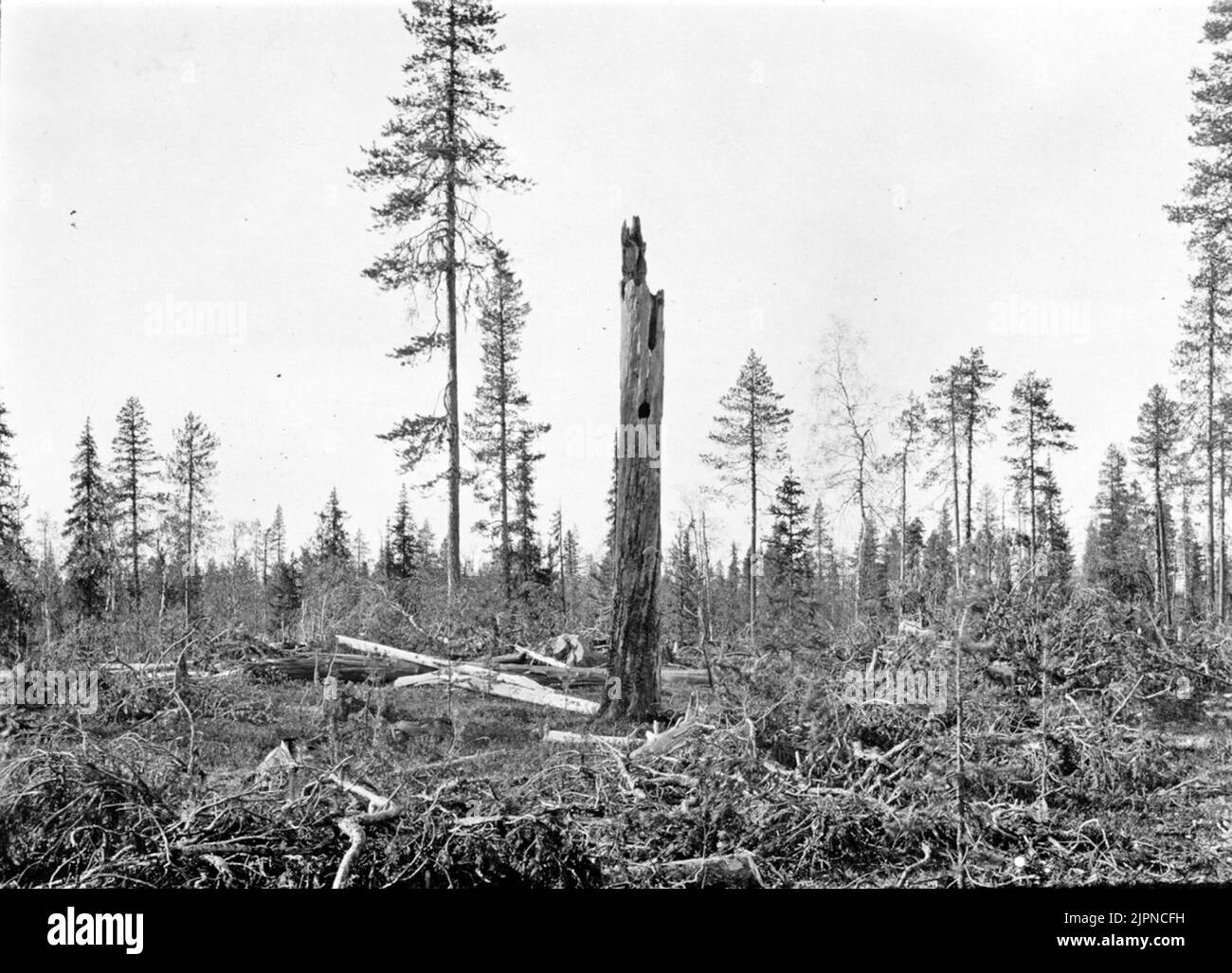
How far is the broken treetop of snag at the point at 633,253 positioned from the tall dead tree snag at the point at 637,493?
1 cm

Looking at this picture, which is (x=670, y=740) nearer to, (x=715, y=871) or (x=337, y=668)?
(x=715, y=871)

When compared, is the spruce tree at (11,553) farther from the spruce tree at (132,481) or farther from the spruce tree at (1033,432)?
the spruce tree at (1033,432)

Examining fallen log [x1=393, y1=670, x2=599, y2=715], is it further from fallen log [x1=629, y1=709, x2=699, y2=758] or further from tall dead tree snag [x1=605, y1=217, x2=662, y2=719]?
fallen log [x1=629, y1=709, x2=699, y2=758]

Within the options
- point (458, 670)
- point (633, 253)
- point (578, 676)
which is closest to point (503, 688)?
point (458, 670)

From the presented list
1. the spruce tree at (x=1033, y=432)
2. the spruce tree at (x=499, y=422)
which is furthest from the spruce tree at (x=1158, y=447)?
the spruce tree at (x=499, y=422)

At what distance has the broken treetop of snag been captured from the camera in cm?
955

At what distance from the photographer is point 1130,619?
1217 centimetres

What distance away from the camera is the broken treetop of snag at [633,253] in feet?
31.3

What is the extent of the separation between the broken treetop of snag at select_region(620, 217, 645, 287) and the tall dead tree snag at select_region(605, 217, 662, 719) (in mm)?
10

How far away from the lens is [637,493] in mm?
9609

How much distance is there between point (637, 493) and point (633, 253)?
2.67 metres

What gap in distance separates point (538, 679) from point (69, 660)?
6223mm

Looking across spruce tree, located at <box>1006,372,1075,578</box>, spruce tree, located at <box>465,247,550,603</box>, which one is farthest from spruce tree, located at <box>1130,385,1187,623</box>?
spruce tree, located at <box>465,247,550,603</box>

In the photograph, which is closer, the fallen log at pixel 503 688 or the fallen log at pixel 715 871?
the fallen log at pixel 715 871
